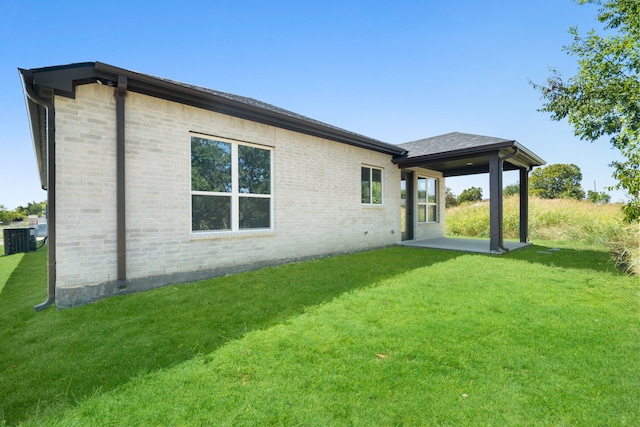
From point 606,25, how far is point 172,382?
51.0 feet

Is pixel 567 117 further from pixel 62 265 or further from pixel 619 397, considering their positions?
pixel 62 265

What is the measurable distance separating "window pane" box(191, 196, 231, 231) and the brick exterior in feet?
0.74

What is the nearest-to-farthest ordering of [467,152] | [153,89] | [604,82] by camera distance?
[153,89] < [467,152] < [604,82]

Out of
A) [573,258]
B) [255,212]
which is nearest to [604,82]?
[573,258]

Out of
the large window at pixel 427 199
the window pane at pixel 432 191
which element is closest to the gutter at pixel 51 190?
the large window at pixel 427 199

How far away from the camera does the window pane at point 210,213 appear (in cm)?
544

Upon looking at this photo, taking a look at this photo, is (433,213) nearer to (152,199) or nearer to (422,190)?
(422,190)

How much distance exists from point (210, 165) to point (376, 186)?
5.85 metres

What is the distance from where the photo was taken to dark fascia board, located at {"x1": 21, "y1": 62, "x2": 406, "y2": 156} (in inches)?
149

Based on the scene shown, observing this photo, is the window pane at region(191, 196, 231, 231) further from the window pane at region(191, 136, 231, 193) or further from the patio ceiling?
the patio ceiling

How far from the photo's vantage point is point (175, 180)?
5.03 m

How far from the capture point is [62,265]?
399 cm

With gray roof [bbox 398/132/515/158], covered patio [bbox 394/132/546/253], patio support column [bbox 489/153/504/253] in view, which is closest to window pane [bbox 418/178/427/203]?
covered patio [bbox 394/132/546/253]

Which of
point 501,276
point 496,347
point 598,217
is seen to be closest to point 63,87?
point 496,347
